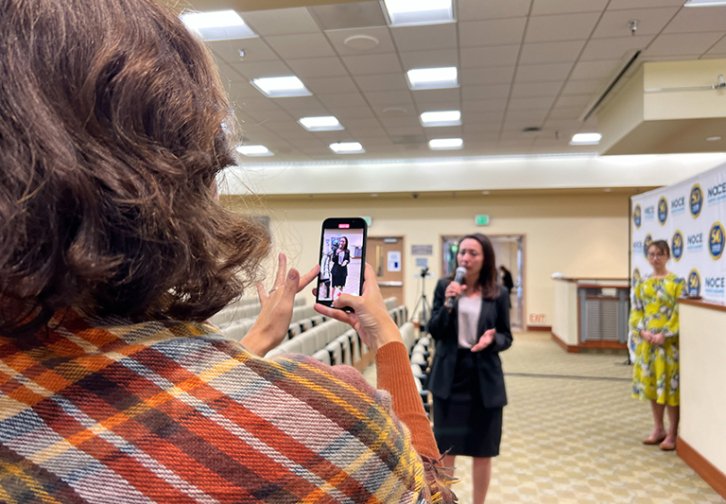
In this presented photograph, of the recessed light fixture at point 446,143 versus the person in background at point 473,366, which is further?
the recessed light fixture at point 446,143

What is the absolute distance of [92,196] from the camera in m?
0.41

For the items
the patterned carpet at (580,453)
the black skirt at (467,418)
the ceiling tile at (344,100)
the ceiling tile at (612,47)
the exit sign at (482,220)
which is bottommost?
the patterned carpet at (580,453)

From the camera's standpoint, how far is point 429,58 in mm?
5410

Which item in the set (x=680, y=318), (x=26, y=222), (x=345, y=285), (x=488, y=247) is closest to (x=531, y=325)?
(x=680, y=318)

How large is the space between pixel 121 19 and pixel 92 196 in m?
0.19

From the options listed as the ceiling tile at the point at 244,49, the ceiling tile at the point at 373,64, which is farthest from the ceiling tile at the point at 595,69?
the ceiling tile at the point at 244,49

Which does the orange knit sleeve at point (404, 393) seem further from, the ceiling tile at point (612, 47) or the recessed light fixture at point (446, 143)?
the recessed light fixture at point (446, 143)

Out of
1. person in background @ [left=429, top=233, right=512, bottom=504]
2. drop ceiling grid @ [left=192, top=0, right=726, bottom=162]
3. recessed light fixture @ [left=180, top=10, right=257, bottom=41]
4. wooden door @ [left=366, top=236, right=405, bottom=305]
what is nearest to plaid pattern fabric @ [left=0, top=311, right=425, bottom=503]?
person in background @ [left=429, top=233, right=512, bottom=504]

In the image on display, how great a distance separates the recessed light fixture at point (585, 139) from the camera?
865 cm

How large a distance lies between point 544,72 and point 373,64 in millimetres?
2003

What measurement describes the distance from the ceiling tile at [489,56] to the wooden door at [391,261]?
700cm

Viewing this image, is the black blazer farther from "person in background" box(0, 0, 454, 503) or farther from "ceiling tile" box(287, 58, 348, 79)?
"ceiling tile" box(287, 58, 348, 79)

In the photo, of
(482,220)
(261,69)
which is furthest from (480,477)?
(482,220)

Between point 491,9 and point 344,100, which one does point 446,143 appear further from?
point 491,9
